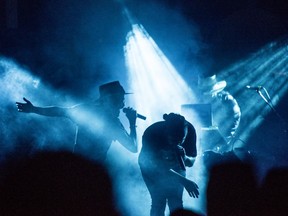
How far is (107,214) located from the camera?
5406mm

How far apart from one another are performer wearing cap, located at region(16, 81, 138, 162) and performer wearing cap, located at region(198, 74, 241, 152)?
352 cm

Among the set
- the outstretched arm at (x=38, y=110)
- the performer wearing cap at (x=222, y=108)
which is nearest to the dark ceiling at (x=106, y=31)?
the performer wearing cap at (x=222, y=108)

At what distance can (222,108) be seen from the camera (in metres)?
7.36

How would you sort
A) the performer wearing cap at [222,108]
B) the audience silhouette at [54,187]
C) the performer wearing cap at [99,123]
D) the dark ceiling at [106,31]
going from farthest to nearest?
the dark ceiling at [106,31], the performer wearing cap at [222,108], the audience silhouette at [54,187], the performer wearing cap at [99,123]

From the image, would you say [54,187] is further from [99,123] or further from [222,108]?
[222,108]

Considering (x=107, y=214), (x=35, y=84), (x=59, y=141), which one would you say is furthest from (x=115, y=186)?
(x=35, y=84)

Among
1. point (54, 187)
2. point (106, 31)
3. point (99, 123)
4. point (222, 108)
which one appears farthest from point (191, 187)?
point (106, 31)

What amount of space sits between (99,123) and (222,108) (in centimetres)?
421

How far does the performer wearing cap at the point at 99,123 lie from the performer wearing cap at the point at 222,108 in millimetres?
3525

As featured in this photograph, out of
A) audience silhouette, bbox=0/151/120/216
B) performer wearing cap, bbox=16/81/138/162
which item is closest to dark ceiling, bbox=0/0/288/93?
audience silhouette, bbox=0/151/120/216

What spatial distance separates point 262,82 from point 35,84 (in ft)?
20.6

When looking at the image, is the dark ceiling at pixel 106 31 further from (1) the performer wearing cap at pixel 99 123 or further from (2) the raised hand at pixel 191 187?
(2) the raised hand at pixel 191 187

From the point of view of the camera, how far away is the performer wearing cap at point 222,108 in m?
7.16

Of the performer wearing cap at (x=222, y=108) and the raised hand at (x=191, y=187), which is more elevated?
the performer wearing cap at (x=222, y=108)
